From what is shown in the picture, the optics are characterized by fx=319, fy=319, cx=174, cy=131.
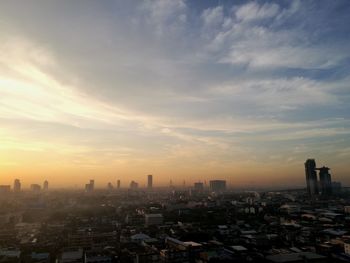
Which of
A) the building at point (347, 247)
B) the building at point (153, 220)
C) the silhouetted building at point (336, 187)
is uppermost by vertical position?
the silhouetted building at point (336, 187)

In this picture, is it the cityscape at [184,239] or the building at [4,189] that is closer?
the cityscape at [184,239]

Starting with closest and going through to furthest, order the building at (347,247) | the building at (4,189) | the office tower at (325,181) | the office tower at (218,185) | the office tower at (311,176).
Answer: the building at (347,247) < the office tower at (325,181) < the office tower at (311,176) < the building at (4,189) < the office tower at (218,185)

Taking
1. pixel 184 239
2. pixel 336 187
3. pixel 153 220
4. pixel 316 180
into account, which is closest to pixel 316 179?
pixel 316 180

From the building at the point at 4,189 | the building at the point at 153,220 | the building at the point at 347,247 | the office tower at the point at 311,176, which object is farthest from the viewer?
the building at the point at 4,189

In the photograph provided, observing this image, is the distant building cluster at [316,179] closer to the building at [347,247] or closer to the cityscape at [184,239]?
the cityscape at [184,239]

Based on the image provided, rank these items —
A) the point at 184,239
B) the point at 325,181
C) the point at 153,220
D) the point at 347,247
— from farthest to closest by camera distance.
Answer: the point at 325,181
the point at 153,220
the point at 184,239
the point at 347,247

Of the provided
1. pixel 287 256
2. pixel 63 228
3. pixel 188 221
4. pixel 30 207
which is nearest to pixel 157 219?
pixel 188 221

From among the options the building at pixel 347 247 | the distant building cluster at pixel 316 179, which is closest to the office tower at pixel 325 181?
the distant building cluster at pixel 316 179

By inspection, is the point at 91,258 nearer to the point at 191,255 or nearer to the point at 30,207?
the point at 191,255

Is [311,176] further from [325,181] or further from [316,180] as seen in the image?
[325,181]
